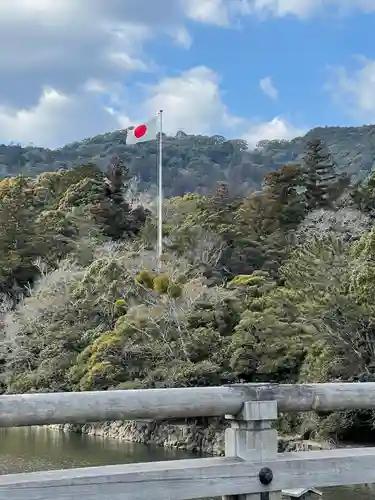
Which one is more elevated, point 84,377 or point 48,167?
point 48,167

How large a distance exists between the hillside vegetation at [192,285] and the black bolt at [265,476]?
12.9 meters

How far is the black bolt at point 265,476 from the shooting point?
306cm

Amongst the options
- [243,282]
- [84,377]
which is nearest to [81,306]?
[84,377]

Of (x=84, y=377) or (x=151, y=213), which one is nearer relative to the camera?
(x=84, y=377)

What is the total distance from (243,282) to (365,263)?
6.22 m

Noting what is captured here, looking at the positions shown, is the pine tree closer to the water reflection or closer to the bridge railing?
the water reflection

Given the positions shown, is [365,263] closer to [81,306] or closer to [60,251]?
[81,306]

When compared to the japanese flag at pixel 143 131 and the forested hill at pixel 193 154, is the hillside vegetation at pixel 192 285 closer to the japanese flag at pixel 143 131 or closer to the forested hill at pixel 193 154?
the japanese flag at pixel 143 131

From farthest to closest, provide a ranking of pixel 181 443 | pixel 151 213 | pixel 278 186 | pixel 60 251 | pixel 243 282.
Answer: pixel 151 213 < pixel 60 251 < pixel 278 186 < pixel 243 282 < pixel 181 443

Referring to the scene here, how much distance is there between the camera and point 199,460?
123 inches

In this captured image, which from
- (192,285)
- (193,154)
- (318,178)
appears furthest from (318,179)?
(193,154)

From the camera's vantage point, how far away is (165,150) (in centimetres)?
8931

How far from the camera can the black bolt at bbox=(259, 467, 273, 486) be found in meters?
3.06

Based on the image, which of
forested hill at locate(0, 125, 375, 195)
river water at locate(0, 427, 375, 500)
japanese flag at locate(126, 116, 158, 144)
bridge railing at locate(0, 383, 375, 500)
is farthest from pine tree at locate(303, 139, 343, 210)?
forested hill at locate(0, 125, 375, 195)
